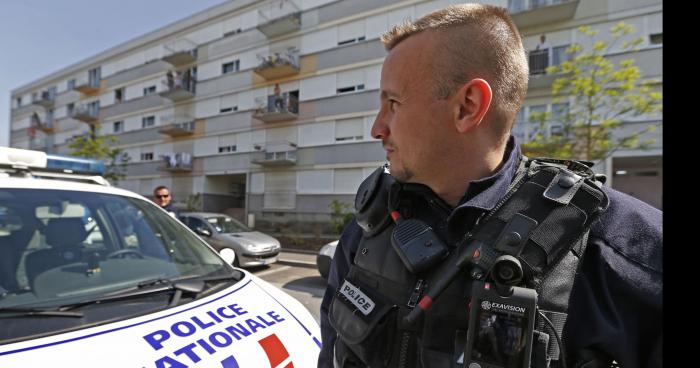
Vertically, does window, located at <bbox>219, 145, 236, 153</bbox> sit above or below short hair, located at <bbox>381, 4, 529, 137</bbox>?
above

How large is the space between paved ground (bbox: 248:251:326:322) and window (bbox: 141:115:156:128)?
2095 cm

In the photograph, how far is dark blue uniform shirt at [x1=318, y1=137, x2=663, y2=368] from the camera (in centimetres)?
78

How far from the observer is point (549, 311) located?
82 cm

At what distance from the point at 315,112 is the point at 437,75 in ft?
63.6

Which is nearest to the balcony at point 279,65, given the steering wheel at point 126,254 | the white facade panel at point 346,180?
the white facade panel at point 346,180

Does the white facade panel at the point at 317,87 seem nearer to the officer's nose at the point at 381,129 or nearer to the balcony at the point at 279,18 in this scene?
the balcony at the point at 279,18

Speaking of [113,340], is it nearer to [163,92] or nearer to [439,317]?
[439,317]

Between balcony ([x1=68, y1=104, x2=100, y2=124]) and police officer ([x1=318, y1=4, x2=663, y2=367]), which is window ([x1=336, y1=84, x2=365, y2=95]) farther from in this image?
balcony ([x1=68, y1=104, x2=100, y2=124])

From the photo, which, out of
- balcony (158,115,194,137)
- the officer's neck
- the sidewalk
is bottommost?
the sidewalk

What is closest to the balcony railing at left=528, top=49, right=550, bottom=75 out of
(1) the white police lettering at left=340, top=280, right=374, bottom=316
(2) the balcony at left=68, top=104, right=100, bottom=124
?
(1) the white police lettering at left=340, top=280, right=374, bottom=316

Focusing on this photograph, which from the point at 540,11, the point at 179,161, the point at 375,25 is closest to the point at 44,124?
the point at 179,161

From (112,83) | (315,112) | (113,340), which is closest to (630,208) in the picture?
(113,340)

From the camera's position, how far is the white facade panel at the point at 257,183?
21688 millimetres
